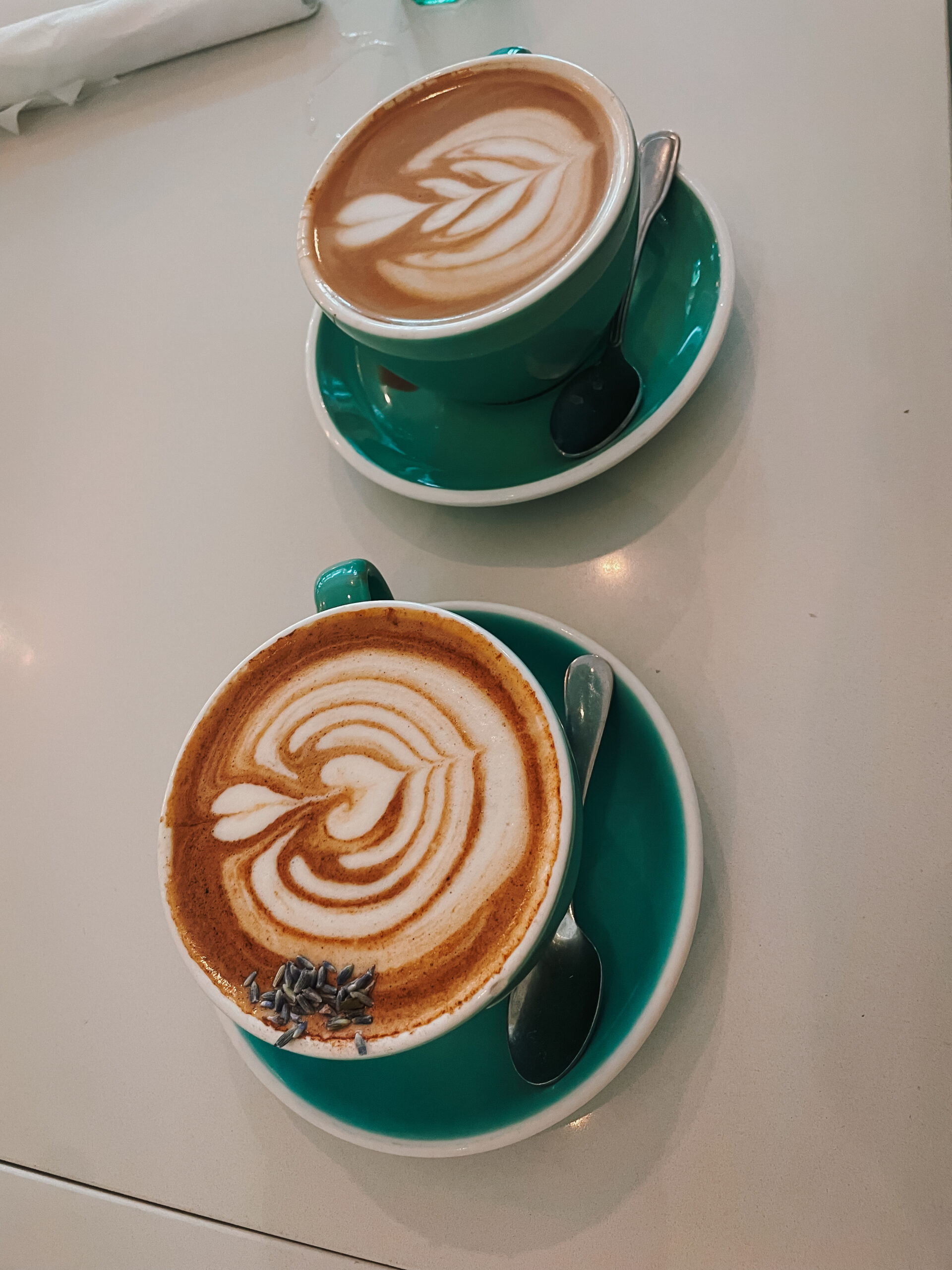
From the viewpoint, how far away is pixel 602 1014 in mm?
554

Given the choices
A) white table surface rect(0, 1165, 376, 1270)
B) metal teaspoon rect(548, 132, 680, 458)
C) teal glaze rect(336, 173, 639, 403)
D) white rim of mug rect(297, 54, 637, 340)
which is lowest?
white table surface rect(0, 1165, 376, 1270)

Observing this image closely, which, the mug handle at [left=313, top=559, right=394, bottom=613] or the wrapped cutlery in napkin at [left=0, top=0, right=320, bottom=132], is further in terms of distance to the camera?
the wrapped cutlery in napkin at [left=0, top=0, right=320, bottom=132]

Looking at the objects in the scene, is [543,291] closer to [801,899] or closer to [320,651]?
[320,651]

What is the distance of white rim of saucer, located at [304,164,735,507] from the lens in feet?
2.19

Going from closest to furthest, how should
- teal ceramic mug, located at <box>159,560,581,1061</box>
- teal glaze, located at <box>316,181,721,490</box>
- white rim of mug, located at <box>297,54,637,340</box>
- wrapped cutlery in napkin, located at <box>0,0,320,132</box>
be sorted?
teal ceramic mug, located at <box>159,560,581,1061</box>
white rim of mug, located at <box>297,54,637,340</box>
teal glaze, located at <box>316,181,721,490</box>
wrapped cutlery in napkin, located at <box>0,0,320,132</box>

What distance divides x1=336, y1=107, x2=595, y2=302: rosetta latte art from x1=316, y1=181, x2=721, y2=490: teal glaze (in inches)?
3.7

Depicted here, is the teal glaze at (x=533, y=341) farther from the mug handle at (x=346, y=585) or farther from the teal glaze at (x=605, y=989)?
the teal glaze at (x=605, y=989)

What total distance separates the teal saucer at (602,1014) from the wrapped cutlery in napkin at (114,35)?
114 centimetres

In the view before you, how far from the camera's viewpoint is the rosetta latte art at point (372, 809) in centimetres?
53

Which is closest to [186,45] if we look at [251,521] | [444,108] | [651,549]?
[444,108]

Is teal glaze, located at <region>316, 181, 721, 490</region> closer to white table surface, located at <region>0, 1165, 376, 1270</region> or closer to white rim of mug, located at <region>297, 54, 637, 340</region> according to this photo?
white rim of mug, located at <region>297, 54, 637, 340</region>

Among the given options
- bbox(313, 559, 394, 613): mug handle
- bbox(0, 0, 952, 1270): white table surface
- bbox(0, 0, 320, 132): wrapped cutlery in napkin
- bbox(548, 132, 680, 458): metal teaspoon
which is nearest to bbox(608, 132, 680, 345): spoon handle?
bbox(548, 132, 680, 458): metal teaspoon

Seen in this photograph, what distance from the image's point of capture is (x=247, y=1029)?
498 millimetres

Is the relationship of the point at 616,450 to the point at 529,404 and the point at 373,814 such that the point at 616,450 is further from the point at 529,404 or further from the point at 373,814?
the point at 373,814
